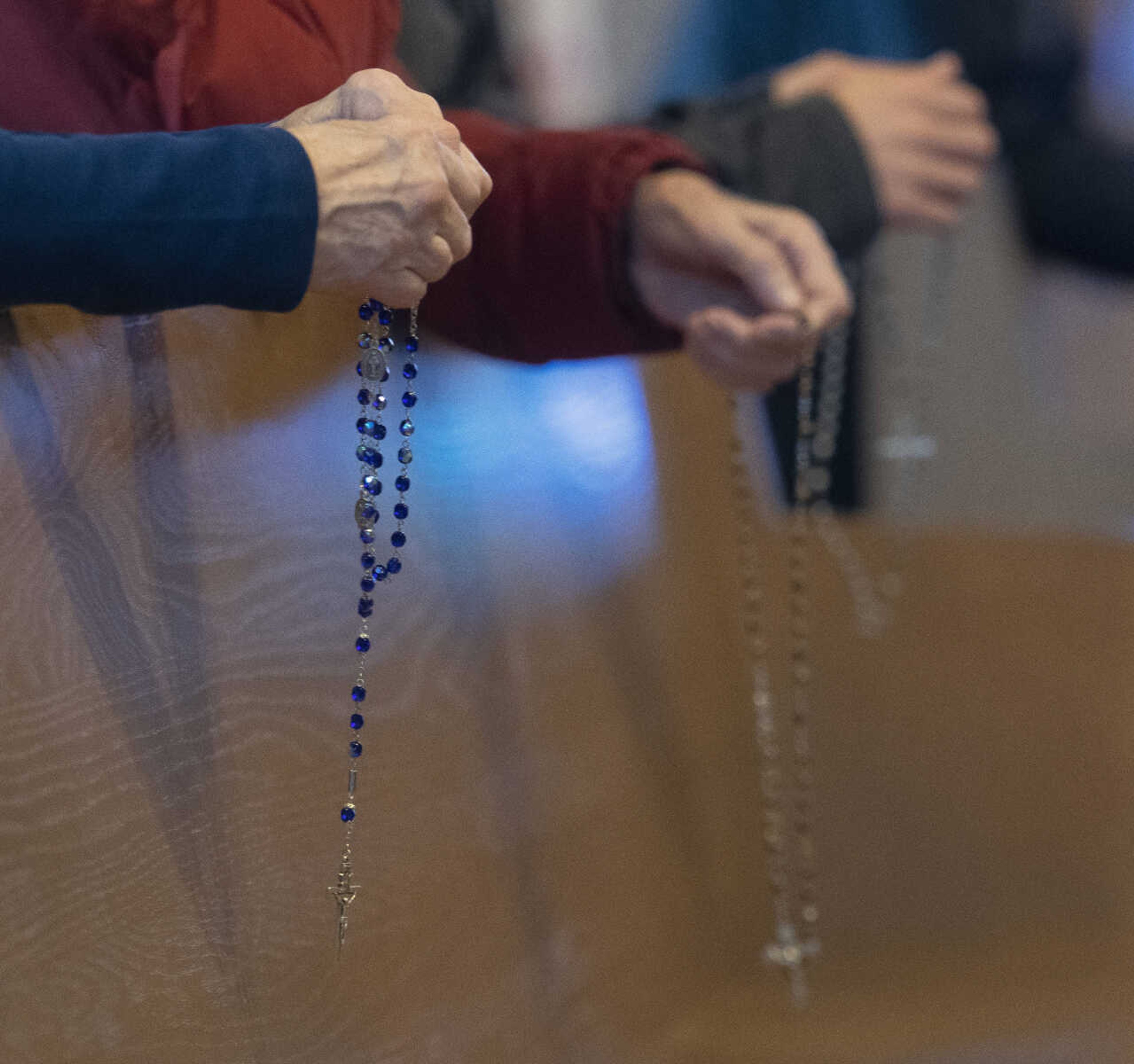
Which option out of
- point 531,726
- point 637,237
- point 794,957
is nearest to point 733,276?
point 637,237

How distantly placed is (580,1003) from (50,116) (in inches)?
14.8

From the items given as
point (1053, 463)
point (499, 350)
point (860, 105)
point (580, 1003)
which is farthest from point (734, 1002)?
point (1053, 463)

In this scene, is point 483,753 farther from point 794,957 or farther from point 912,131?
point 912,131

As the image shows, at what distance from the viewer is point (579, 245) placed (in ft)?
1.69

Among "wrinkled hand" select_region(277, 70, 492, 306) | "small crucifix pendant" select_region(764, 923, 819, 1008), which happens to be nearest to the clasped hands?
"wrinkled hand" select_region(277, 70, 492, 306)

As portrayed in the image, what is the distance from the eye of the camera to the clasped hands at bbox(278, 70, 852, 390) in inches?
11.8

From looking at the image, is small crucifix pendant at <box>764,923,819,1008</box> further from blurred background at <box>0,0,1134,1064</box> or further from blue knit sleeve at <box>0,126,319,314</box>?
blue knit sleeve at <box>0,126,319,314</box>

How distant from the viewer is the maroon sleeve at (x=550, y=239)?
0.50 m

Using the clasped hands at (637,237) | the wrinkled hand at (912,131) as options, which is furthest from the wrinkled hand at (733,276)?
the wrinkled hand at (912,131)

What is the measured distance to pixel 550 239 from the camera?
51 centimetres

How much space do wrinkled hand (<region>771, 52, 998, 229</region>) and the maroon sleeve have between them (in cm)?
17

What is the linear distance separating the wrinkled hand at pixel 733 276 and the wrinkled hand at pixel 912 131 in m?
0.15

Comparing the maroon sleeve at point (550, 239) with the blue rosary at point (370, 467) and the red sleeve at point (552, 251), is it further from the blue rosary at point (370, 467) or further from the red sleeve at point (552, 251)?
the blue rosary at point (370, 467)

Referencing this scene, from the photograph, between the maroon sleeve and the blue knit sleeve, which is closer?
the blue knit sleeve
